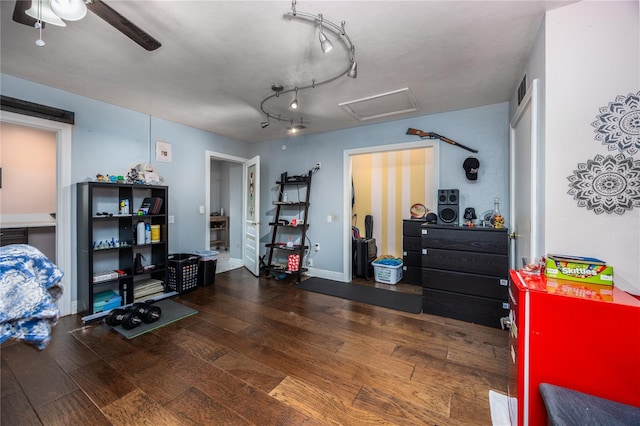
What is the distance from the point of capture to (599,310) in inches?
43.9

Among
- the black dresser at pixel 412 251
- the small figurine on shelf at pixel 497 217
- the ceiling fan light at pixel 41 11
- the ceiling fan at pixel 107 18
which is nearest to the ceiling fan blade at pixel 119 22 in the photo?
the ceiling fan at pixel 107 18

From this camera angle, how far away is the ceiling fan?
118 centimetres

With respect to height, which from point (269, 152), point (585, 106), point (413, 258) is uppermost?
point (269, 152)

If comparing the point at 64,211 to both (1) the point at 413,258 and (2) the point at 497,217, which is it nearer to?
(1) the point at 413,258

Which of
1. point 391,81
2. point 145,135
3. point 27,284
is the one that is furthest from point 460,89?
point 145,135

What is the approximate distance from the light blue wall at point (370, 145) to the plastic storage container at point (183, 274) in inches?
65.3

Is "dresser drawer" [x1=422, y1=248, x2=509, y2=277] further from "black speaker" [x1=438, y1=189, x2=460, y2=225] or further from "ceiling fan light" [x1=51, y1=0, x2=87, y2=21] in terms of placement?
"ceiling fan light" [x1=51, y1=0, x2=87, y2=21]

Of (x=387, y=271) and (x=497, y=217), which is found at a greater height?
(x=497, y=217)

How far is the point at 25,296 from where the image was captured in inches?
39.2

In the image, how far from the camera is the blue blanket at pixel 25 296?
950 millimetres

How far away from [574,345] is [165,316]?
11.1 ft

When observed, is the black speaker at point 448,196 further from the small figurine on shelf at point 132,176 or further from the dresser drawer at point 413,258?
the small figurine on shelf at point 132,176

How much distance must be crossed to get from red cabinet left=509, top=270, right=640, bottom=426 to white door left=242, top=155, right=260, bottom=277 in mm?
3720

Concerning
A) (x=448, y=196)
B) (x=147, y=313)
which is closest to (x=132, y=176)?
(x=147, y=313)
